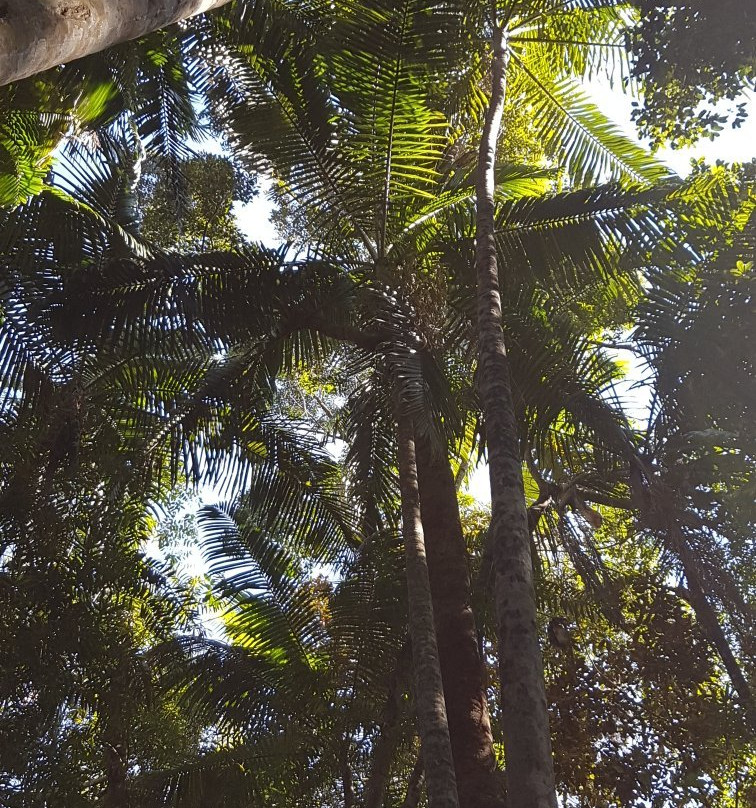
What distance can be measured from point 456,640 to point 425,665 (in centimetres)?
110

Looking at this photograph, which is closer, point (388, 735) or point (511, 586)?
point (511, 586)

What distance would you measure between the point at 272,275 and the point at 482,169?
224cm

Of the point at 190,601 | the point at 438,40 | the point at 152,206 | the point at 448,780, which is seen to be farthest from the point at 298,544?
the point at 152,206

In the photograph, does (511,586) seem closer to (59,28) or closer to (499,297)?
(499,297)

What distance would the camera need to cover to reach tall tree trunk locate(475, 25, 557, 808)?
11.5 feet

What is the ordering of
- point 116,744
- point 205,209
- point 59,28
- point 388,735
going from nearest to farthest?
point 59,28 < point 388,735 < point 116,744 < point 205,209

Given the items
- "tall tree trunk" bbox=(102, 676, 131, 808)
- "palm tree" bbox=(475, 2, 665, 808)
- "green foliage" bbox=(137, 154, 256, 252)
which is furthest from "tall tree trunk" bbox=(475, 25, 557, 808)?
"green foliage" bbox=(137, 154, 256, 252)

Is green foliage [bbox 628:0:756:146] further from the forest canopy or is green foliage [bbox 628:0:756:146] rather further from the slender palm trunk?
the slender palm trunk

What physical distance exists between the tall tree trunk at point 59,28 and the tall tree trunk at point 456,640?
4507 mm

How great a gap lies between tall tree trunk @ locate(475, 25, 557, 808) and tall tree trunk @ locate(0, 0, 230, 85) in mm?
2817

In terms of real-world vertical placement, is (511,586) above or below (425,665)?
below

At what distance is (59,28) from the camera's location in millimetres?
2330

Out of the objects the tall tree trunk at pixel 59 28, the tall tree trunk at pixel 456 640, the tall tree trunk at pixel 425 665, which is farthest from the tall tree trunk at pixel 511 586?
the tall tree trunk at pixel 59 28

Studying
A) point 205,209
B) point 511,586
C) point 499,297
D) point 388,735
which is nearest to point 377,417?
point 499,297
